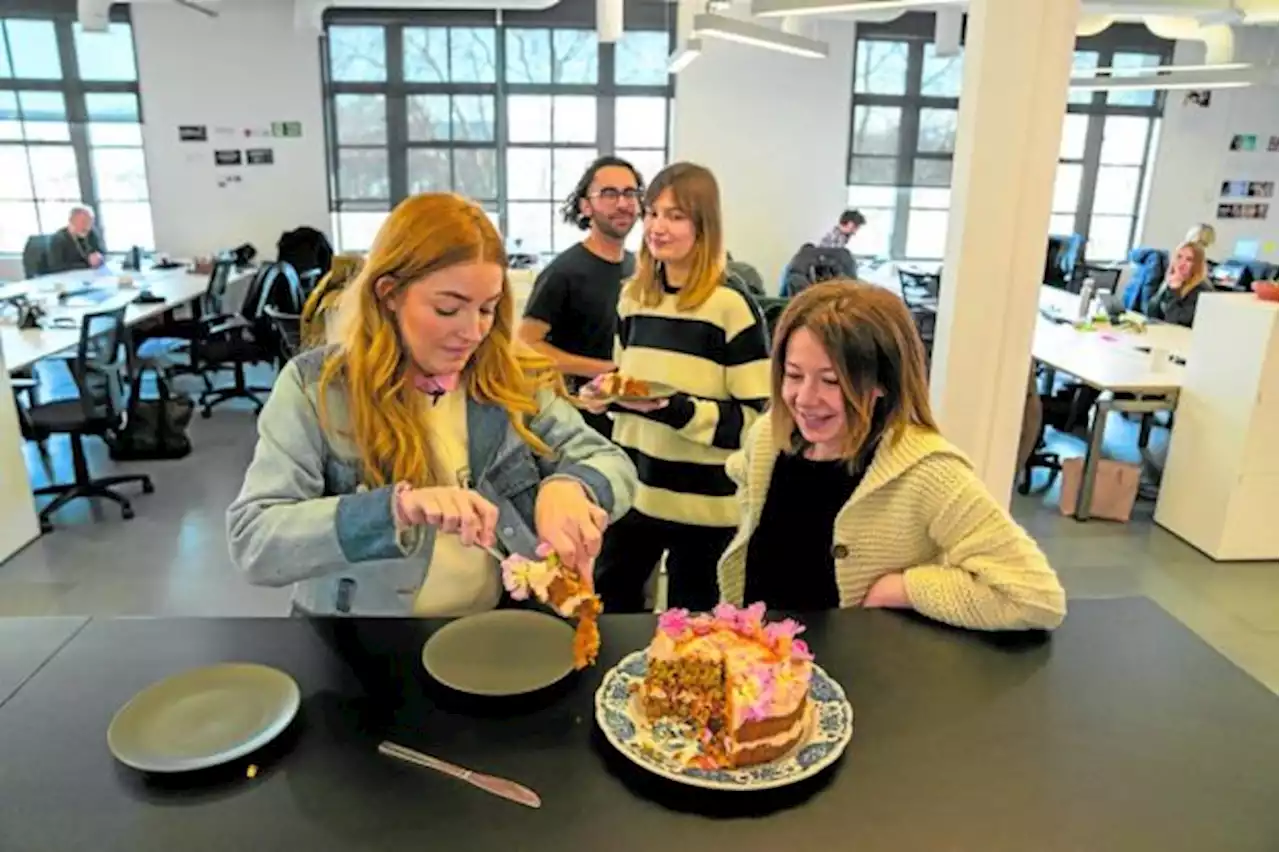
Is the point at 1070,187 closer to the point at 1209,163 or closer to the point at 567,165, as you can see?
the point at 1209,163

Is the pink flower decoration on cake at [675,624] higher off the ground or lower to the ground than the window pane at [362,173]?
lower

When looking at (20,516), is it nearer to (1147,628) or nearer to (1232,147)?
(1147,628)

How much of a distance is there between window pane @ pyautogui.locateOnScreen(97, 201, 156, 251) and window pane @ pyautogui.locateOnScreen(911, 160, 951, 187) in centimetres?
677

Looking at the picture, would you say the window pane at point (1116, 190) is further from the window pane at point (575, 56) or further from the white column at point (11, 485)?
A: the white column at point (11, 485)

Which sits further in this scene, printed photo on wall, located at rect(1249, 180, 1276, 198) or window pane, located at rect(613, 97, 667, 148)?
printed photo on wall, located at rect(1249, 180, 1276, 198)

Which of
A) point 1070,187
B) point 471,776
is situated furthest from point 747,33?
point 1070,187

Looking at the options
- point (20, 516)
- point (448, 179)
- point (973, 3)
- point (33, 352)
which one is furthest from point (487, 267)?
point (448, 179)

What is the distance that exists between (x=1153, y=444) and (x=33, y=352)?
19.4 ft

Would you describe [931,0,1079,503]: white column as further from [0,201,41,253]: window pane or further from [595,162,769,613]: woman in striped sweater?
[0,201,41,253]: window pane

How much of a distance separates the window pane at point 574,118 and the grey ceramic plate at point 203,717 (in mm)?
7653

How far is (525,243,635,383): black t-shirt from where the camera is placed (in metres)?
2.65

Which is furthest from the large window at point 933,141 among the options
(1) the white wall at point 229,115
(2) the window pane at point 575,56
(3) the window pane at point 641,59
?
(1) the white wall at point 229,115

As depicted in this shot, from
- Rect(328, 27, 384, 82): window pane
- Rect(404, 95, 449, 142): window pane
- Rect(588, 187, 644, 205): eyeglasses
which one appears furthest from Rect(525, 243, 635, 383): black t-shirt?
Rect(328, 27, 384, 82): window pane

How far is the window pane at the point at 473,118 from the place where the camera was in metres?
8.16
